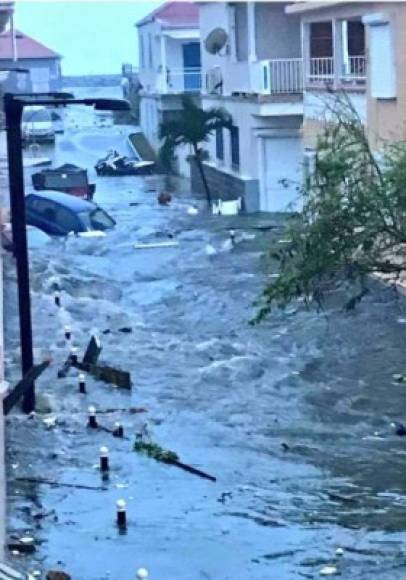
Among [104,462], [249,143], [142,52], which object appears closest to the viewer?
[104,462]

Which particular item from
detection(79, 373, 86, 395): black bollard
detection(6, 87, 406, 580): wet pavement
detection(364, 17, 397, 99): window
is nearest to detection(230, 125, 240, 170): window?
detection(6, 87, 406, 580): wet pavement

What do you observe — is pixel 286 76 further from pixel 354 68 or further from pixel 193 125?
pixel 354 68

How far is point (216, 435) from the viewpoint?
15.6 m

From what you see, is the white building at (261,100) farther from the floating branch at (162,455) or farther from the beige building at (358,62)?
the floating branch at (162,455)

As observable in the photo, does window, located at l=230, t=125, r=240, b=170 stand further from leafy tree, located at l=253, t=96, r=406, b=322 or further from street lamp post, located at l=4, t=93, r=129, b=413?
leafy tree, located at l=253, t=96, r=406, b=322

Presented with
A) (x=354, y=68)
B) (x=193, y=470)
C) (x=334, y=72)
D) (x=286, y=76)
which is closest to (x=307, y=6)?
(x=334, y=72)

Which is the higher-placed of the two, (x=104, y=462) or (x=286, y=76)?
(x=286, y=76)

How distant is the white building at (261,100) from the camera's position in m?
35.0

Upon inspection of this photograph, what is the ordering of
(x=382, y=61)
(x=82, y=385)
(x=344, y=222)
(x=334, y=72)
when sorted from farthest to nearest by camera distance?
(x=334, y=72), (x=382, y=61), (x=82, y=385), (x=344, y=222)

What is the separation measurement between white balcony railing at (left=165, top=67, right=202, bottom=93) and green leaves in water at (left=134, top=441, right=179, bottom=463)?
3757 centimetres

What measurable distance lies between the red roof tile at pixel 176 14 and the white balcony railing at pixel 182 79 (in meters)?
1.76

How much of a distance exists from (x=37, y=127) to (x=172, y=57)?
1060 centimetres

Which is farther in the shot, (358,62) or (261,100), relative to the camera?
(261,100)

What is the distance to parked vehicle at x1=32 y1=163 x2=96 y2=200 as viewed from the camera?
40.0m
